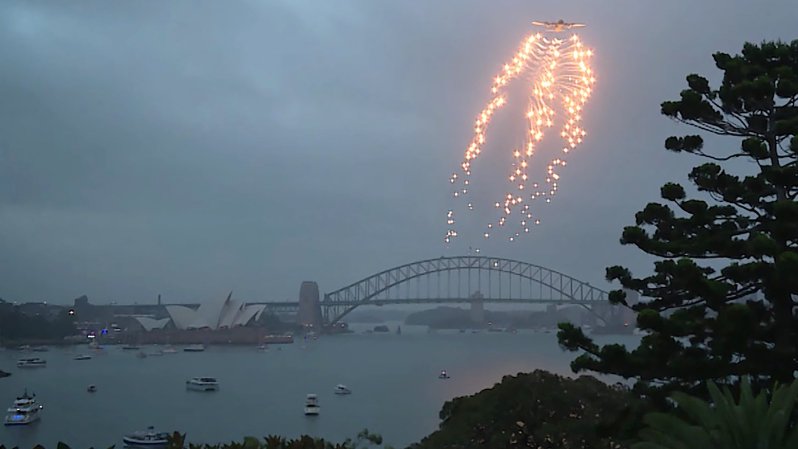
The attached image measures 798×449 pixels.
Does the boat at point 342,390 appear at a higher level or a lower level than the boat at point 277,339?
lower

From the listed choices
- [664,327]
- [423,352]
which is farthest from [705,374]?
[423,352]

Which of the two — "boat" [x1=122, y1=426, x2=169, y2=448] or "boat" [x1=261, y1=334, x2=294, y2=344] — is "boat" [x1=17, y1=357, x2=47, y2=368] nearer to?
"boat" [x1=261, y1=334, x2=294, y2=344]

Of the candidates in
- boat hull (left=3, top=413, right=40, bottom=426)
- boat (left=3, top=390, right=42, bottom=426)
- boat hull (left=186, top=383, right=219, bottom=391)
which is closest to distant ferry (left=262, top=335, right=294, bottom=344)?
boat hull (left=186, top=383, right=219, bottom=391)

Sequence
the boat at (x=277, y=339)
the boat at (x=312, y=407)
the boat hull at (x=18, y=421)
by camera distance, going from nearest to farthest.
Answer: the boat hull at (x=18, y=421) < the boat at (x=312, y=407) < the boat at (x=277, y=339)

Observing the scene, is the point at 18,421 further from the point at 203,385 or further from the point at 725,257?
the point at 725,257

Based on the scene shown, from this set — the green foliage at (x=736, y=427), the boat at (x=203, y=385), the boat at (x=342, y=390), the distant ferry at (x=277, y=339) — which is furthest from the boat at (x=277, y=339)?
the green foliage at (x=736, y=427)

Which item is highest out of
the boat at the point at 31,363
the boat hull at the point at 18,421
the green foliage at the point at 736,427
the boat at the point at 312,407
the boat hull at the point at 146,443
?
the green foliage at the point at 736,427

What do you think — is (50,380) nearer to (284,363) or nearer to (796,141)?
(284,363)

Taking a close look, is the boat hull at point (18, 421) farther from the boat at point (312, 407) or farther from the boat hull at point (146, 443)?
the boat at point (312, 407)
